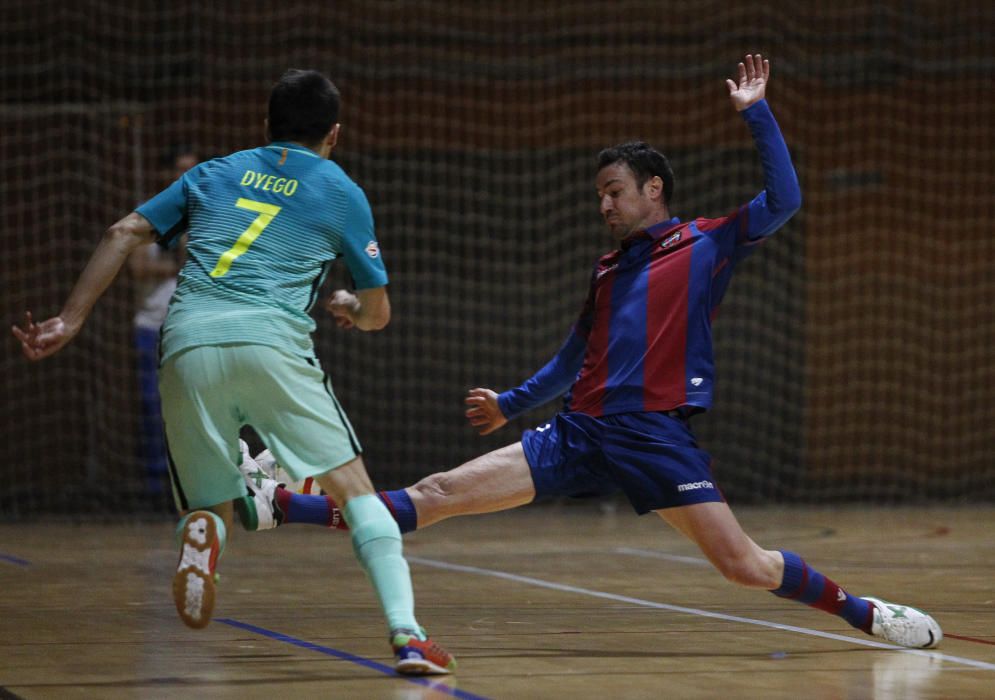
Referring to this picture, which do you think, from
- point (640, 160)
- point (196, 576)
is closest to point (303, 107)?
point (196, 576)

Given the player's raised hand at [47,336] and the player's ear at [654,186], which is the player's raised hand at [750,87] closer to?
the player's ear at [654,186]

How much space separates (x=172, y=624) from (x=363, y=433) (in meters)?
6.48

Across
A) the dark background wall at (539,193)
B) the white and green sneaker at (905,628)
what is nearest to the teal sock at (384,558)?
the white and green sneaker at (905,628)

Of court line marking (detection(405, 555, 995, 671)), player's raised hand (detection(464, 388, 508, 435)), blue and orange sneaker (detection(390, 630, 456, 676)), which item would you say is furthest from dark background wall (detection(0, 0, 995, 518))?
blue and orange sneaker (detection(390, 630, 456, 676))

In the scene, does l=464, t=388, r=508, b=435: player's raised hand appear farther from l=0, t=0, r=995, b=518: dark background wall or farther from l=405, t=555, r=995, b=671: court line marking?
l=0, t=0, r=995, b=518: dark background wall

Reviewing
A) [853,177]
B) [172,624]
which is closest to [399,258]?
[853,177]

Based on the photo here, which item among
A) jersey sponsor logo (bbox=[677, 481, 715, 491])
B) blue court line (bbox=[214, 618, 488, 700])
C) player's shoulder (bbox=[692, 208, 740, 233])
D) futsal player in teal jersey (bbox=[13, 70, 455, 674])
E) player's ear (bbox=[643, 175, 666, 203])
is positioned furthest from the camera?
player's ear (bbox=[643, 175, 666, 203])

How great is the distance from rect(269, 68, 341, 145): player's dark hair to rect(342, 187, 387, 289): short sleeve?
19 cm

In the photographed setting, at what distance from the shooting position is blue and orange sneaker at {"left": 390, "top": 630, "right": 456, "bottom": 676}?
11.9ft

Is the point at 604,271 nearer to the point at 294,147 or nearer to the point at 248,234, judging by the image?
the point at 294,147

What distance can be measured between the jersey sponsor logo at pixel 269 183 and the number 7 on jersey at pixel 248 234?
4cm

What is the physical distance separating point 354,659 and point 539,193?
305 inches

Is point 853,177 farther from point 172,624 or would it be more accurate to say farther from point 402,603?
point 402,603

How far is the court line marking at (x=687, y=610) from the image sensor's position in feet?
14.1
